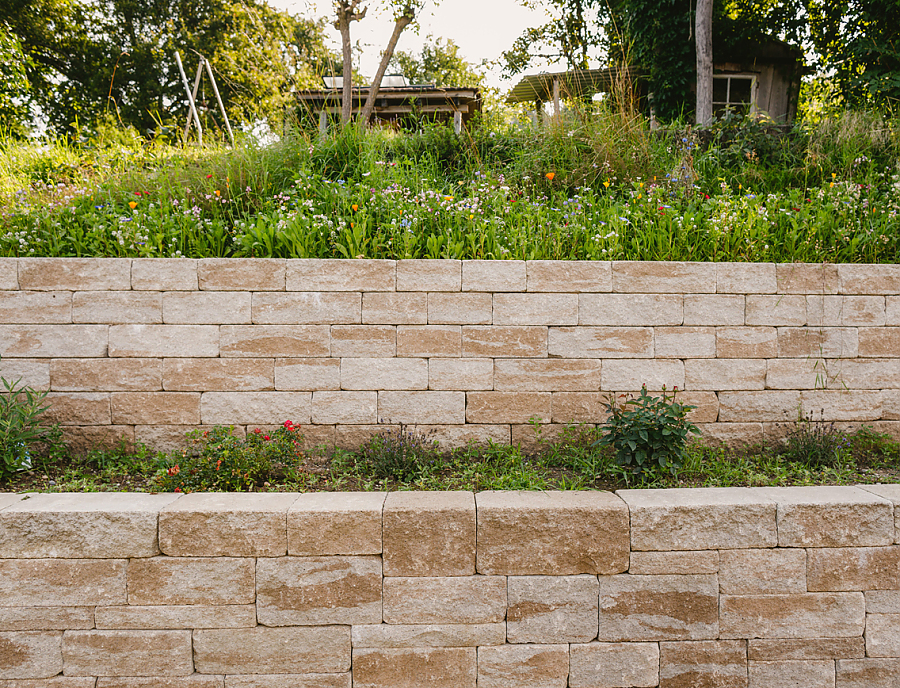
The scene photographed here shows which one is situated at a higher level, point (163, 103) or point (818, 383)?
point (163, 103)

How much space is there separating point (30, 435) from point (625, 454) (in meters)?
3.24

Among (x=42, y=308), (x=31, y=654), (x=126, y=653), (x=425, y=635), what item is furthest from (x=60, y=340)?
(x=425, y=635)

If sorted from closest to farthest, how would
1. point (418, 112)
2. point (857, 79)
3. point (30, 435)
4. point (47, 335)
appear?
1. point (30, 435)
2. point (47, 335)
3. point (418, 112)
4. point (857, 79)

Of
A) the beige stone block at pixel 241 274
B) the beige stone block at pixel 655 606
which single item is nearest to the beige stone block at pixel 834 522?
the beige stone block at pixel 655 606

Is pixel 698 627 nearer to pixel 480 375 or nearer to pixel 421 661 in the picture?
pixel 421 661

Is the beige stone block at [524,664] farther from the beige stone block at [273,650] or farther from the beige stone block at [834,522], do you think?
the beige stone block at [834,522]

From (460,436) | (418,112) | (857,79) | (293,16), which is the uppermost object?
(293,16)

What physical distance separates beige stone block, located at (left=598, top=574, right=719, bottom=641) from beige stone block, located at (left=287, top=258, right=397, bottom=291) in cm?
200

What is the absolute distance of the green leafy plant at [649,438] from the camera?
115 inches

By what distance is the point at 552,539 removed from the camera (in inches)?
97.9

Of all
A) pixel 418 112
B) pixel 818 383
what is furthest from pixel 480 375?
pixel 418 112

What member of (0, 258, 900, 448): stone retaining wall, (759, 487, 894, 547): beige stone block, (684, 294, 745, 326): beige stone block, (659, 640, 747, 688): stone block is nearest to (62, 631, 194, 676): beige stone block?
(0, 258, 900, 448): stone retaining wall

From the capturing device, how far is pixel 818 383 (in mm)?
3432

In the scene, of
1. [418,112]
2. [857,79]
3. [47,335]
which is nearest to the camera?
[47,335]
